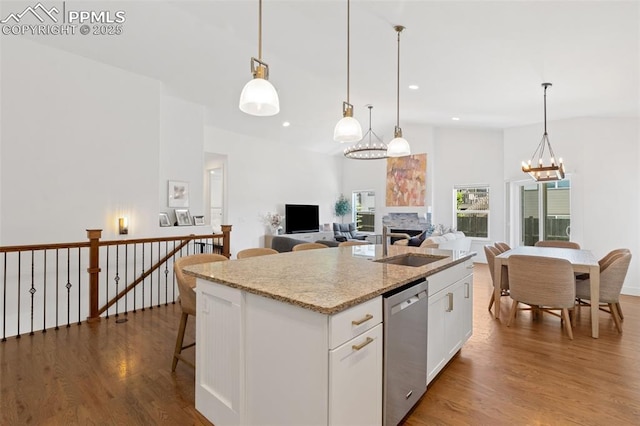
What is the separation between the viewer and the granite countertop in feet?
5.19

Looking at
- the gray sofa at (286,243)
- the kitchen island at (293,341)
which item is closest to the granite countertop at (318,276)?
the kitchen island at (293,341)

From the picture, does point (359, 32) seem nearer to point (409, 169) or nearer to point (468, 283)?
point (468, 283)

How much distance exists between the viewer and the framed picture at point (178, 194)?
5.94 metres

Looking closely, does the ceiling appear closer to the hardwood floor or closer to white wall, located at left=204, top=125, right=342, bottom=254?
white wall, located at left=204, top=125, right=342, bottom=254

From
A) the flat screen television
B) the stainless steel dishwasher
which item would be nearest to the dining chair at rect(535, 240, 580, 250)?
the stainless steel dishwasher

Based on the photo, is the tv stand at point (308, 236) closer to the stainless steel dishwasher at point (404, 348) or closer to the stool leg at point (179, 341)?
the stool leg at point (179, 341)

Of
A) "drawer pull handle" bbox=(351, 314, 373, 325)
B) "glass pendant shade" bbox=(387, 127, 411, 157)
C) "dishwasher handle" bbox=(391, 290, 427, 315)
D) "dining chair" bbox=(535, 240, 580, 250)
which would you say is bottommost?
"dishwasher handle" bbox=(391, 290, 427, 315)

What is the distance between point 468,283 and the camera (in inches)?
122

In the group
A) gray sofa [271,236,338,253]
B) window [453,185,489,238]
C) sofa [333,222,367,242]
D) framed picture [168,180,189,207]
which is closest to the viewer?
framed picture [168,180,189,207]

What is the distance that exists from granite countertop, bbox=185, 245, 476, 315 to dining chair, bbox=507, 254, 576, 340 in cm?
115

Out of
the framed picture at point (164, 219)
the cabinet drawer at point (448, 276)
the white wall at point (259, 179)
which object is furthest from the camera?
the white wall at point (259, 179)

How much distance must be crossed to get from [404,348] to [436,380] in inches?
36.6

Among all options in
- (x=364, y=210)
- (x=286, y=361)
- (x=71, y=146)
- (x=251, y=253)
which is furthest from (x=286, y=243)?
(x=286, y=361)

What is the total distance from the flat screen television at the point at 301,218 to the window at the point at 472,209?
4.04m
